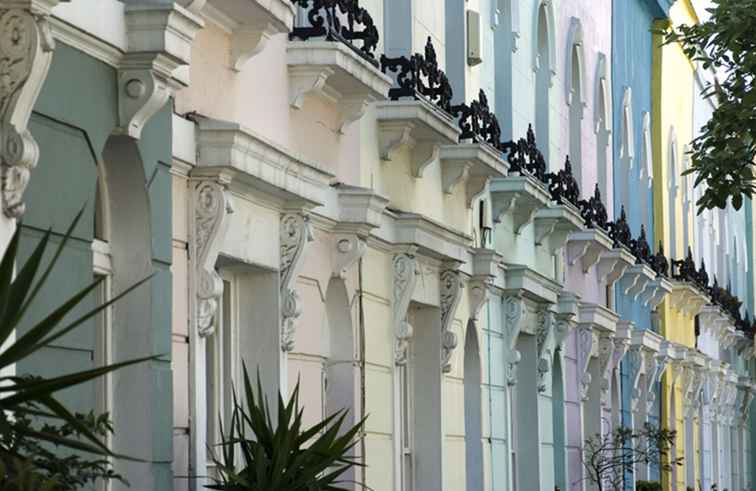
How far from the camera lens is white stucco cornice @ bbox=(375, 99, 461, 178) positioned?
15.8m

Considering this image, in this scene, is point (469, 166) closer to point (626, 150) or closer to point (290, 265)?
Answer: point (290, 265)

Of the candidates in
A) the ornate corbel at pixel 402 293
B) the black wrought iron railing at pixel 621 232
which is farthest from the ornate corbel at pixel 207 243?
the black wrought iron railing at pixel 621 232

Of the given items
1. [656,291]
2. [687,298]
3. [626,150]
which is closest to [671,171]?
[687,298]

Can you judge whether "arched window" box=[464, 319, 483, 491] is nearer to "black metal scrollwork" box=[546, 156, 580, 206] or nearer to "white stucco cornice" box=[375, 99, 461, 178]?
"white stucco cornice" box=[375, 99, 461, 178]

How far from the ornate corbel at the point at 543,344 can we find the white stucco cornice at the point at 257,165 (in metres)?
9.97

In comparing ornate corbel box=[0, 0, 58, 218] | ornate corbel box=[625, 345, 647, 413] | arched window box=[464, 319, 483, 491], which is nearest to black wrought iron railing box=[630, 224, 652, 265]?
ornate corbel box=[625, 345, 647, 413]

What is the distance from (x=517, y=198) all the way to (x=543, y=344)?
2.45 meters

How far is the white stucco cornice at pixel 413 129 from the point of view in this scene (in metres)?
15.8

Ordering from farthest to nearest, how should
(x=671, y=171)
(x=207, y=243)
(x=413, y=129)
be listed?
(x=671, y=171) → (x=413, y=129) → (x=207, y=243)

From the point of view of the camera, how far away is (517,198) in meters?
21.1

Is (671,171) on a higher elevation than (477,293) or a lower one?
higher

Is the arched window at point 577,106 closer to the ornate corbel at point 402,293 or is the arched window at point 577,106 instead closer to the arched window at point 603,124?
the arched window at point 603,124

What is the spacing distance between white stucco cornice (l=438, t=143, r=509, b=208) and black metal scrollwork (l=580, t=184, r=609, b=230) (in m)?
6.40

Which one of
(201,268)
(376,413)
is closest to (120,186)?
(201,268)
